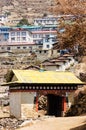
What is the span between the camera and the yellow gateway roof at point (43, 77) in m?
38.2

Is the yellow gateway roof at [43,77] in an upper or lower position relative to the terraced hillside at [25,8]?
lower

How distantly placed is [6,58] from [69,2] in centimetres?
8037

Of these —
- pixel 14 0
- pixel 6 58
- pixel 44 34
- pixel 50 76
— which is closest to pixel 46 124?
pixel 50 76

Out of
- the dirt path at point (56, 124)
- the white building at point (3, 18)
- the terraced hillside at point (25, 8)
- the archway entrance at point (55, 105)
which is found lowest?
the archway entrance at point (55, 105)

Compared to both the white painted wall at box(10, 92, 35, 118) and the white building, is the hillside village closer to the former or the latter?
the white painted wall at box(10, 92, 35, 118)

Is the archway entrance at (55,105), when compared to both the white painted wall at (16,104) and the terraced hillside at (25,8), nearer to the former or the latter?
the white painted wall at (16,104)

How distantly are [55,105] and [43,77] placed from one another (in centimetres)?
454

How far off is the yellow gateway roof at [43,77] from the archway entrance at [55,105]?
6.24ft

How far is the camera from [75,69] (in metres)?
72.1

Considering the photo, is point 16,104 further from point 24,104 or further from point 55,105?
point 55,105

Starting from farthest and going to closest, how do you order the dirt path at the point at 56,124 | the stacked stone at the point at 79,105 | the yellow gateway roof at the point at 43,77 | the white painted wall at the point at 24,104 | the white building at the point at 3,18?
the white building at the point at 3,18 → the yellow gateway roof at the point at 43,77 → the white painted wall at the point at 24,104 → the stacked stone at the point at 79,105 → the dirt path at the point at 56,124

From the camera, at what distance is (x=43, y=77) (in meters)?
39.0

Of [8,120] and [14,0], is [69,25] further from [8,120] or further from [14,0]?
[14,0]

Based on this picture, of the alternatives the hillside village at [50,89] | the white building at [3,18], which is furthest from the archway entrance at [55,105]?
the white building at [3,18]
